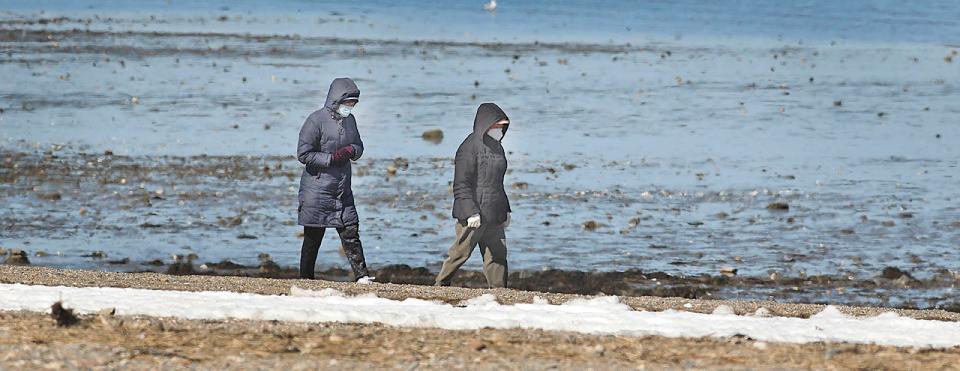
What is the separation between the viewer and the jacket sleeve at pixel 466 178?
11.7 m

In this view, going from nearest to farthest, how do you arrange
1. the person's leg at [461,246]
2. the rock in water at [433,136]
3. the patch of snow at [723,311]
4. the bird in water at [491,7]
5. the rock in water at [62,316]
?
the rock in water at [62,316] → the patch of snow at [723,311] → the person's leg at [461,246] → the rock in water at [433,136] → the bird in water at [491,7]

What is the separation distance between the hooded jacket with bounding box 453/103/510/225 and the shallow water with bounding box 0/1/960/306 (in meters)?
2.46

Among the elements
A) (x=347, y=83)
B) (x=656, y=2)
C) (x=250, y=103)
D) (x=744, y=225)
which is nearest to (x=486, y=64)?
(x=250, y=103)

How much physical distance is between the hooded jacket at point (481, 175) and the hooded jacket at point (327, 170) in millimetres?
694

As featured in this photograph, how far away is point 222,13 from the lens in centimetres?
6247

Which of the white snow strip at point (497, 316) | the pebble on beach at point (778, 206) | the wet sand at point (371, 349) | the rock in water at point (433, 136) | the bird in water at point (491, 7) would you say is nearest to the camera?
the wet sand at point (371, 349)

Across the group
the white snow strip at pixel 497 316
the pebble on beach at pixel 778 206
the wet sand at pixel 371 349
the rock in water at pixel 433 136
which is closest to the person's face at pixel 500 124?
the white snow strip at pixel 497 316

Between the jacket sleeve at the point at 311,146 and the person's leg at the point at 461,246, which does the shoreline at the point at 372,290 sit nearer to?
the person's leg at the point at 461,246

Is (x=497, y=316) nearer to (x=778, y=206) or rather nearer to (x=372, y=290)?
(x=372, y=290)

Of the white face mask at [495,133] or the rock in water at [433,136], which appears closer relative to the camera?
the white face mask at [495,133]

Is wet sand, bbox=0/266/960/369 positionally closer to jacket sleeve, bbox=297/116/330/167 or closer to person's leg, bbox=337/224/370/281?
jacket sleeve, bbox=297/116/330/167

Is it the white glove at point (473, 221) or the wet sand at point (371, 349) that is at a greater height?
the white glove at point (473, 221)

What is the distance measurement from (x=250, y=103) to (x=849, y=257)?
575 inches

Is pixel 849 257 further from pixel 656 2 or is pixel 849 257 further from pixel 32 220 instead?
pixel 656 2
